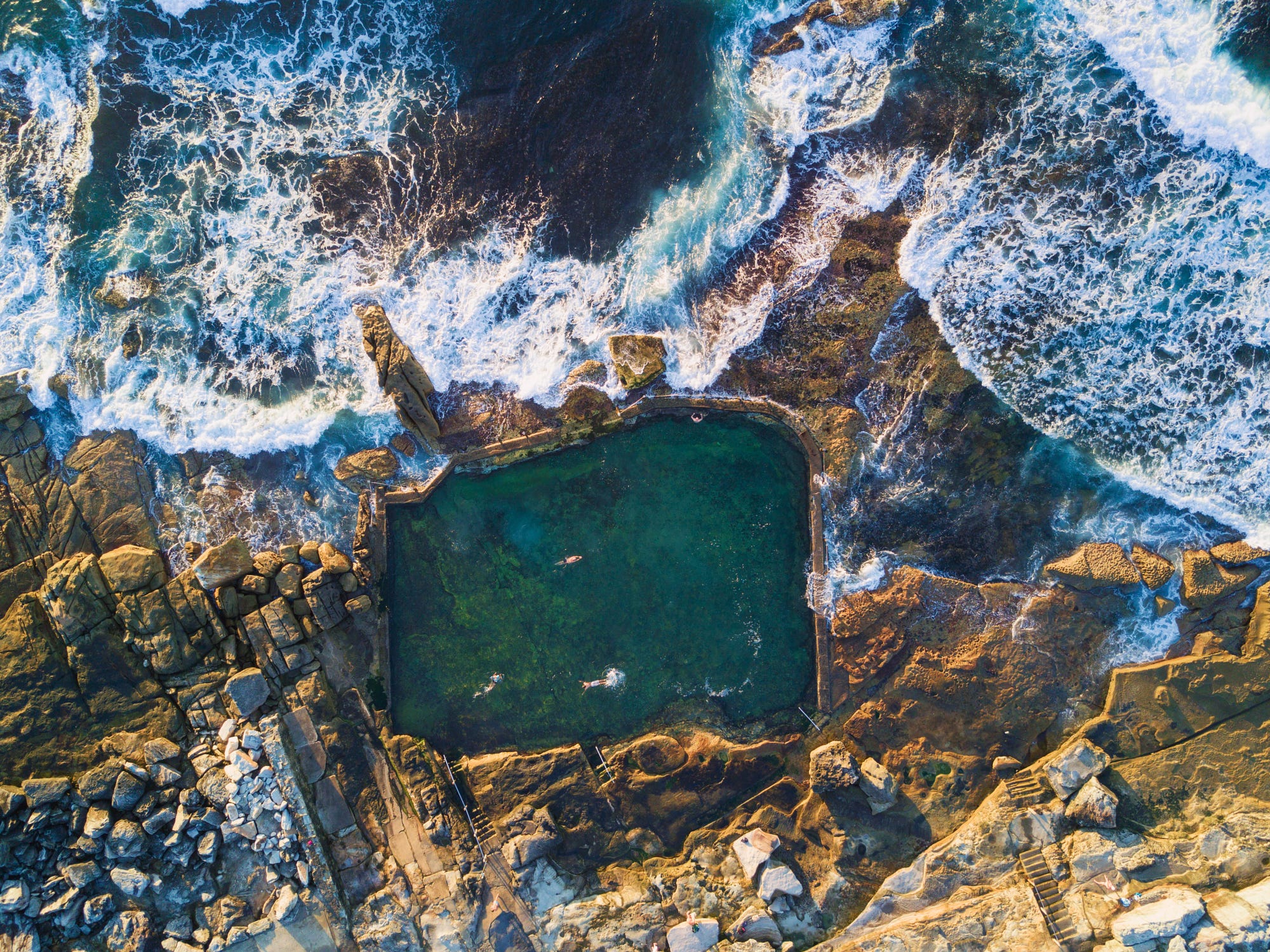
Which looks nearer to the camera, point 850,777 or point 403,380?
point 850,777

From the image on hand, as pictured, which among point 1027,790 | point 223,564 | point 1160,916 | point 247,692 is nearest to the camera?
point 1160,916

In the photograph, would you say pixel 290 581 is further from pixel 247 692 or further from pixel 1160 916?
pixel 1160 916

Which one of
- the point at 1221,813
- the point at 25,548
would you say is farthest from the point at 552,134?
the point at 1221,813

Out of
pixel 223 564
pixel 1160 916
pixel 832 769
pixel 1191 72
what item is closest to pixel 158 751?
pixel 223 564

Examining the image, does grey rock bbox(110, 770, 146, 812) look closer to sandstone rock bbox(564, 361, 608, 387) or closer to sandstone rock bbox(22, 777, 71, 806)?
sandstone rock bbox(22, 777, 71, 806)

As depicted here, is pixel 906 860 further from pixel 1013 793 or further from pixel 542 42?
pixel 542 42

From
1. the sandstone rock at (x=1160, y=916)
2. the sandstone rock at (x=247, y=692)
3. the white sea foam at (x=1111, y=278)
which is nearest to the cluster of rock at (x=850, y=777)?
the sandstone rock at (x=1160, y=916)
